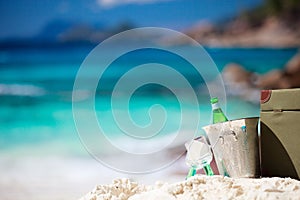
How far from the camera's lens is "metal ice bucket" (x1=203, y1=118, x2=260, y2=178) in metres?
1.26

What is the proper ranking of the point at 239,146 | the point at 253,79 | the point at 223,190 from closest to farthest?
the point at 223,190 → the point at 239,146 → the point at 253,79

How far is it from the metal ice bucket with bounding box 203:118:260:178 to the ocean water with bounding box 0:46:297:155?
1.44 meters

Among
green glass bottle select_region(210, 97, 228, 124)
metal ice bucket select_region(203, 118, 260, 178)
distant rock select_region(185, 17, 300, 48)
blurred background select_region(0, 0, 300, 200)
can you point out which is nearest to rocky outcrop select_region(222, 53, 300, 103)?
blurred background select_region(0, 0, 300, 200)

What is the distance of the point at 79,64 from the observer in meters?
2.92

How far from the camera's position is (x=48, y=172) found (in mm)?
2775

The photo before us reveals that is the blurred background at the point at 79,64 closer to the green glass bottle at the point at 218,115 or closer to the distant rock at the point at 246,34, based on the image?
the distant rock at the point at 246,34

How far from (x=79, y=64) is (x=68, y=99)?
0.76 feet

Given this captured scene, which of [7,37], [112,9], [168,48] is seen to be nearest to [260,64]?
[168,48]

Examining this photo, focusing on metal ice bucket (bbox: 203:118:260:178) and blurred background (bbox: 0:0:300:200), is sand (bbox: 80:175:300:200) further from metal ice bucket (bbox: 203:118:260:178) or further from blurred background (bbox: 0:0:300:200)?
blurred background (bbox: 0:0:300:200)

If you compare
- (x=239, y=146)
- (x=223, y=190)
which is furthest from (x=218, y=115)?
(x=223, y=190)

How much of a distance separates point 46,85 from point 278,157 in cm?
198

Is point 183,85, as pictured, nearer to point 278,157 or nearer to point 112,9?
point 112,9

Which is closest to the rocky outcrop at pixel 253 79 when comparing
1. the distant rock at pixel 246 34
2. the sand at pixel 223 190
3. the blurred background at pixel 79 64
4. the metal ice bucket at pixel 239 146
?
the blurred background at pixel 79 64

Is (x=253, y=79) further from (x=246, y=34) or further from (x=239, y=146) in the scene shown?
(x=239, y=146)
